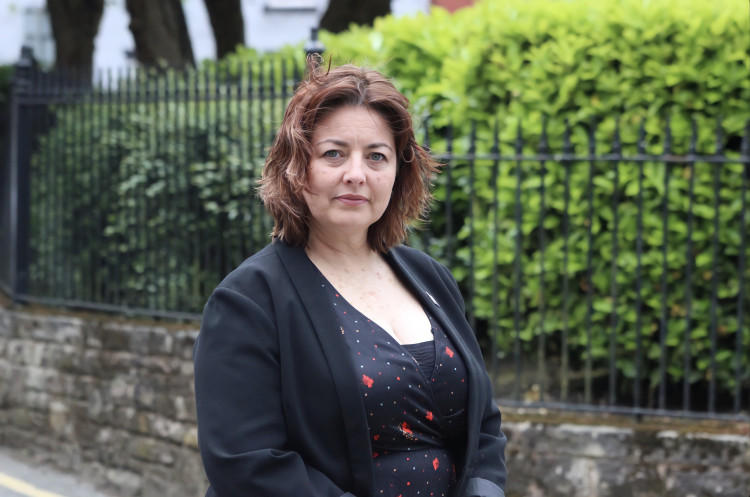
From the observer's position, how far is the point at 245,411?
2.25m

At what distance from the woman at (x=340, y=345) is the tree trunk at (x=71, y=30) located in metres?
10.4

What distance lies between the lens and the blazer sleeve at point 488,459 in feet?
8.45

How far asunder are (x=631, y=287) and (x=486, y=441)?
309cm

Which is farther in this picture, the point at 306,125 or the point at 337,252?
the point at 337,252

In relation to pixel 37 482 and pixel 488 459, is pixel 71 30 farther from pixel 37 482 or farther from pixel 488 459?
pixel 488 459

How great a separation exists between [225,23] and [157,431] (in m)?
7.12

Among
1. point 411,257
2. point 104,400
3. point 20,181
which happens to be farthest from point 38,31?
point 411,257

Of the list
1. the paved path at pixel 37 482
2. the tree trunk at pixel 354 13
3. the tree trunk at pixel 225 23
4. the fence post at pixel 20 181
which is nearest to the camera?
the paved path at pixel 37 482

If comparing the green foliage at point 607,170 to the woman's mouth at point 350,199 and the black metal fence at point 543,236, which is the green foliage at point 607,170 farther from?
the woman's mouth at point 350,199

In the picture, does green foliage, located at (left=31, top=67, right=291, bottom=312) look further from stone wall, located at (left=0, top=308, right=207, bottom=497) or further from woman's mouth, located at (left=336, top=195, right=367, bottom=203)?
woman's mouth, located at (left=336, top=195, right=367, bottom=203)

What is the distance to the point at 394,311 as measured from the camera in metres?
2.58

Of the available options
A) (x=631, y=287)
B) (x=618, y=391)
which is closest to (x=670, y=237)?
(x=631, y=287)

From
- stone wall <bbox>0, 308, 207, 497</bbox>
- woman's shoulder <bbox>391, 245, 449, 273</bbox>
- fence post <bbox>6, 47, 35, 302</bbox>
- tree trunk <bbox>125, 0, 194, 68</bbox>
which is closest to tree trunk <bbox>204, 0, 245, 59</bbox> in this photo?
tree trunk <bbox>125, 0, 194, 68</bbox>

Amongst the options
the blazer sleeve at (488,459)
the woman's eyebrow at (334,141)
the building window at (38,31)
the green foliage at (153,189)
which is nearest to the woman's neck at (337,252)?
the woman's eyebrow at (334,141)
